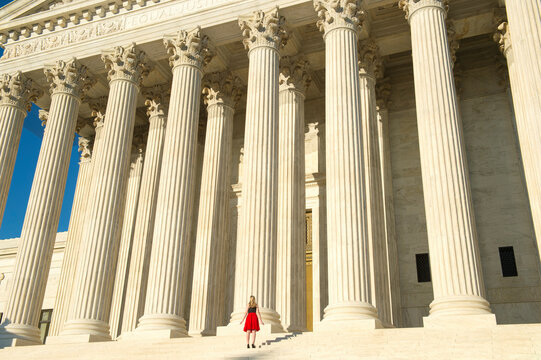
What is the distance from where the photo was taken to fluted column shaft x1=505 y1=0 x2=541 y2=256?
23.1 metres

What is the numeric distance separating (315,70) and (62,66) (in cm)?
1544

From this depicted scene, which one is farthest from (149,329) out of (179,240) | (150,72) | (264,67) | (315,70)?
(315,70)

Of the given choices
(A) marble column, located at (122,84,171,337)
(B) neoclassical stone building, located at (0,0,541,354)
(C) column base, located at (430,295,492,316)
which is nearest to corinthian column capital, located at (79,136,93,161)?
(B) neoclassical stone building, located at (0,0,541,354)

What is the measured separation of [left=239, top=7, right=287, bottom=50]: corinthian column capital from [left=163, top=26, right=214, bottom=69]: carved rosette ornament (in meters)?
2.81

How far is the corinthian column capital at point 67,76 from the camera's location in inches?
1332

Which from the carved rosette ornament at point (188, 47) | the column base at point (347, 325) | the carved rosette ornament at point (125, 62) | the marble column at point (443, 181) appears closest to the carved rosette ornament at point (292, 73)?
the carved rosette ornament at point (188, 47)

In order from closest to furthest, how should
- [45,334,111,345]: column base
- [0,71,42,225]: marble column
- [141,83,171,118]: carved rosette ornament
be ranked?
[45,334,111,345]: column base
[0,71,42,225]: marble column
[141,83,171,118]: carved rosette ornament

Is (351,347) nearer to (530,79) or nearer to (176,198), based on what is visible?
(176,198)

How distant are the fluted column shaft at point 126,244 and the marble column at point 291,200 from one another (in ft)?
37.6

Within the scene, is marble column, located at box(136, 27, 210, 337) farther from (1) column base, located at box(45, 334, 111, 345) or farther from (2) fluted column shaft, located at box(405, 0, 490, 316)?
(2) fluted column shaft, located at box(405, 0, 490, 316)

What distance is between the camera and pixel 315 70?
3547cm

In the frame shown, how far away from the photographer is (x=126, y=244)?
120 feet

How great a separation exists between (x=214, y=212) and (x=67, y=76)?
480 inches

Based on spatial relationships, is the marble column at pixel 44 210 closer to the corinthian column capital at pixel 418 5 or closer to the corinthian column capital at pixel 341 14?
the corinthian column capital at pixel 341 14
